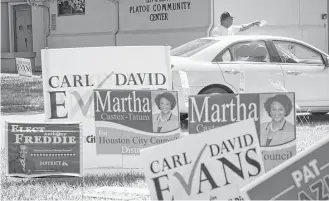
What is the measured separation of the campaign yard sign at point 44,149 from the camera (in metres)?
5.86

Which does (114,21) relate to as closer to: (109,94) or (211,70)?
(211,70)

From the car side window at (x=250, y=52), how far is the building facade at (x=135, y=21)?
27.3 ft

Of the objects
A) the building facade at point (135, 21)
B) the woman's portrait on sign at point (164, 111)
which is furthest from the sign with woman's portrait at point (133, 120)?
the building facade at point (135, 21)

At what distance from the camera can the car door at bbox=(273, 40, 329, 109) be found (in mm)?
10008

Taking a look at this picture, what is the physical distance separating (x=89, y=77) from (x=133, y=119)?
65 cm

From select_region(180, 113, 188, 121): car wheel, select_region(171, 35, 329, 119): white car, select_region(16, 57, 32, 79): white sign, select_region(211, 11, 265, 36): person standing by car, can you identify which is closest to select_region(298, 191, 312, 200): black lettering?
select_region(171, 35, 329, 119): white car

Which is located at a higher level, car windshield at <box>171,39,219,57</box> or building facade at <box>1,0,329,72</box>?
building facade at <box>1,0,329,72</box>

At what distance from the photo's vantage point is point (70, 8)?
2420 cm

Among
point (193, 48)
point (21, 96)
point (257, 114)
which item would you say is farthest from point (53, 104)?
point (21, 96)

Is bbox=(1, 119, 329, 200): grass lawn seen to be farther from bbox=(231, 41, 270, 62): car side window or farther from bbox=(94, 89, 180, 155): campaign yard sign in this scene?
bbox=(231, 41, 270, 62): car side window

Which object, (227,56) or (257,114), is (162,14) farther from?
(257,114)

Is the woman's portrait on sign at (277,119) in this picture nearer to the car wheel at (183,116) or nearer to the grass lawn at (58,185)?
the grass lawn at (58,185)

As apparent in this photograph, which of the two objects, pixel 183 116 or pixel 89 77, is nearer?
pixel 89 77

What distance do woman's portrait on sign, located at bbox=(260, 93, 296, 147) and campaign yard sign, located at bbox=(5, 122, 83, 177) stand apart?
5.58 ft
